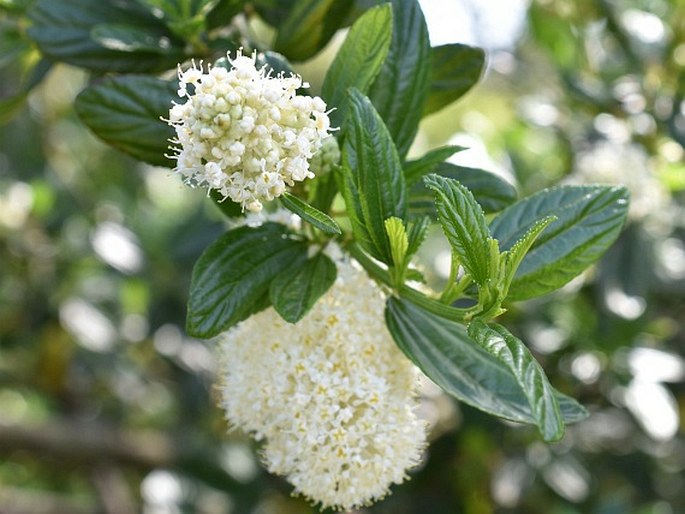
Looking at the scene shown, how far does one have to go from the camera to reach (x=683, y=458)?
2.45 metres

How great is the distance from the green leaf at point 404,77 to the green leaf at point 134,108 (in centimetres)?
24

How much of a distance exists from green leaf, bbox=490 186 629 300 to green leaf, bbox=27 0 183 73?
49cm

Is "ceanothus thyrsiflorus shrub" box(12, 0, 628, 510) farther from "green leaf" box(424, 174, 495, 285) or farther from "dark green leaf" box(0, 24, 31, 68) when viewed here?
"dark green leaf" box(0, 24, 31, 68)

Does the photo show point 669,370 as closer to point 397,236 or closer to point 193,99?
point 397,236

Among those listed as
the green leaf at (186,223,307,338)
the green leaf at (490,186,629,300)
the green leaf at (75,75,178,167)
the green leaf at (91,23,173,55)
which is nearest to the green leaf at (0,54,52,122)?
the green leaf at (91,23,173,55)

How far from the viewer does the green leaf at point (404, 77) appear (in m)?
1.04

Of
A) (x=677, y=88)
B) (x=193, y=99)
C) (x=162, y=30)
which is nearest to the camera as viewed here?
(x=193, y=99)

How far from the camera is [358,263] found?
1053 mm

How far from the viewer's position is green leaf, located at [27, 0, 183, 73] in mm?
1180

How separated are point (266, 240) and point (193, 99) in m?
0.27

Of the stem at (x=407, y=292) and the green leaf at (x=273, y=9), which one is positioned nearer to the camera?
the stem at (x=407, y=292)

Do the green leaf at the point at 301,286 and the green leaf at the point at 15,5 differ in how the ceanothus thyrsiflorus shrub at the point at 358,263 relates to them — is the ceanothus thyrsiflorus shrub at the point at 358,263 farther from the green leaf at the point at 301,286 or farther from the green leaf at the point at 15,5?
the green leaf at the point at 15,5

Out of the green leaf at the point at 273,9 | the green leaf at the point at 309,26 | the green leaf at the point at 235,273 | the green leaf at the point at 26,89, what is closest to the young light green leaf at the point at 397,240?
the green leaf at the point at 235,273

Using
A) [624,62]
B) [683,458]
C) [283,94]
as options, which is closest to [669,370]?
[683,458]
